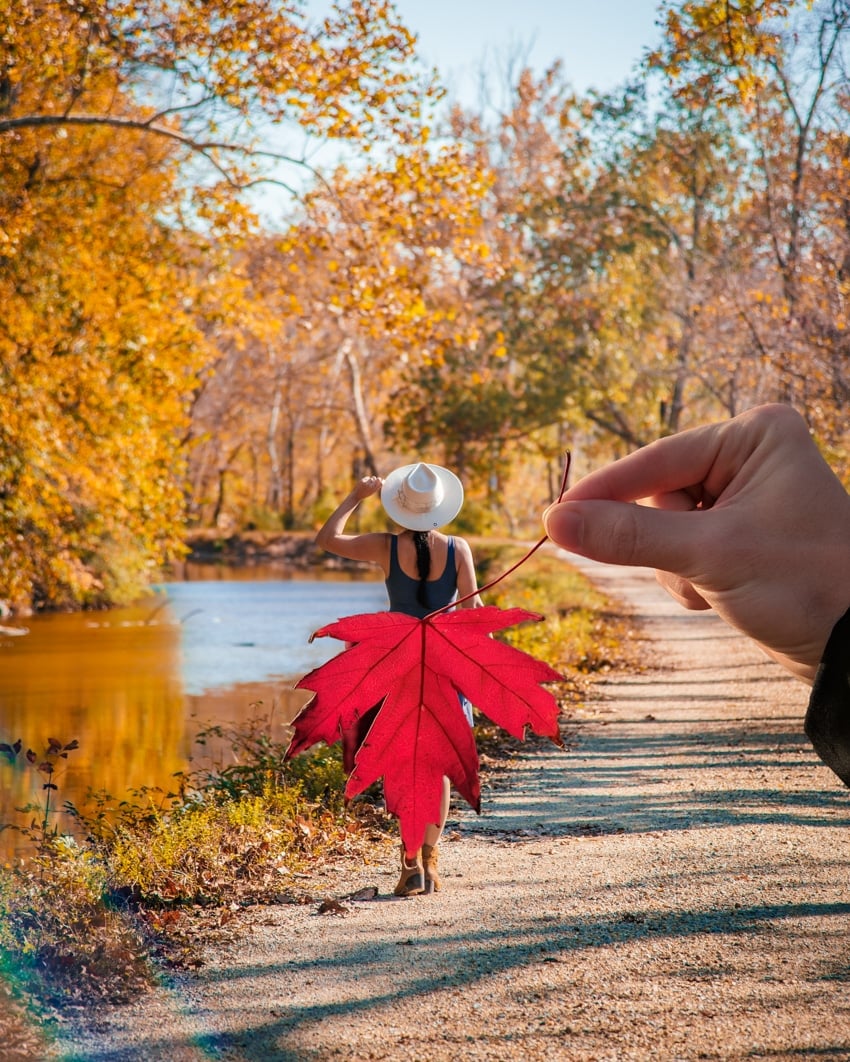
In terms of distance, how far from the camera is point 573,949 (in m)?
4.67

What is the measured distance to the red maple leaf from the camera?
1.29m

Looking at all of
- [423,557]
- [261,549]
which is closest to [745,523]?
[423,557]

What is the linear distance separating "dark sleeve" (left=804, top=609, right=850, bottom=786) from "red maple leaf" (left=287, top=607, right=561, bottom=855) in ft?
1.17

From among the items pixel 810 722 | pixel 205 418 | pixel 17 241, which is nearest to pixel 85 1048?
pixel 810 722

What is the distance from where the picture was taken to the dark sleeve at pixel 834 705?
0.99 metres

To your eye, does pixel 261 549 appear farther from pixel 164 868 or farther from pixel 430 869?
pixel 430 869

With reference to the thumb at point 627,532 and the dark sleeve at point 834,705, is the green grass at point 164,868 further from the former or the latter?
the dark sleeve at point 834,705

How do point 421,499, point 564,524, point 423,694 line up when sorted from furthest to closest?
point 421,499 → point 423,694 → point 564,524

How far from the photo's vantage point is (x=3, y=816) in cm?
870

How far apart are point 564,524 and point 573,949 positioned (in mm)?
4034

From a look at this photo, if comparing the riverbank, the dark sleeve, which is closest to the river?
the dark sleeve

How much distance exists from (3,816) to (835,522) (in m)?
8.78

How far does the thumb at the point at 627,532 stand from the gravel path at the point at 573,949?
3.03 metres

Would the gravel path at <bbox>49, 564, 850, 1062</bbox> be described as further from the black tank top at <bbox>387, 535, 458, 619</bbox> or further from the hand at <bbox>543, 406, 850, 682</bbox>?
the hand at <bbox>543, 406, 850, 682</bbox>
